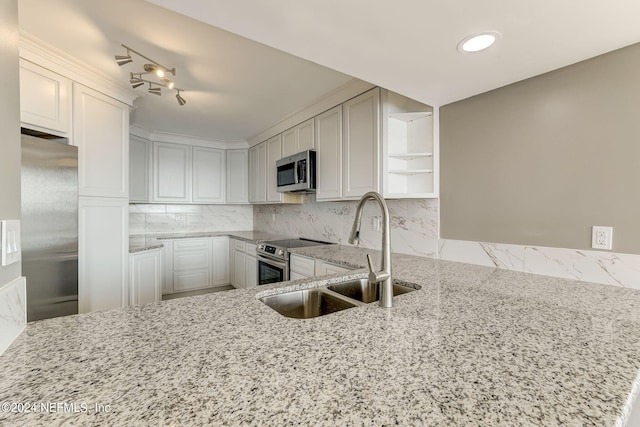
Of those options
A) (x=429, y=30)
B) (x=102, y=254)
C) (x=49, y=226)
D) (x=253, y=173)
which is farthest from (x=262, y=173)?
(x=429, y=30)

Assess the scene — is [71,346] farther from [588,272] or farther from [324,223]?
[324,223]

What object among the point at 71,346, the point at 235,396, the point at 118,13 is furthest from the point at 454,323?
the point at 118,13

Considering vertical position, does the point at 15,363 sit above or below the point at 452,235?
below

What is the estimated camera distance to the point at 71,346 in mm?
692

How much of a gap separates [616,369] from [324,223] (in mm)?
2589

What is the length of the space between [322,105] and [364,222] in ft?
3.91

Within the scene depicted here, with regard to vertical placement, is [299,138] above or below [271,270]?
above

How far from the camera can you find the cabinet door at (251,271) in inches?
129

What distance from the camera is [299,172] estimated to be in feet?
9.17

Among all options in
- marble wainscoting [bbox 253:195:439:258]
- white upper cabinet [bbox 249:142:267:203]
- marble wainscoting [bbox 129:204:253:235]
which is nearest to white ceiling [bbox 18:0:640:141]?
marble wainscoting [bbox 253:195:439:258]

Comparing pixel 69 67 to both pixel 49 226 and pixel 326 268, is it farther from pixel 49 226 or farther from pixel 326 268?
pixel 326 268

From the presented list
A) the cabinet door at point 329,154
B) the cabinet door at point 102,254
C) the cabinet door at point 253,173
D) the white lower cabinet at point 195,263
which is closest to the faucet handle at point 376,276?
the cabinet door at point 329,154

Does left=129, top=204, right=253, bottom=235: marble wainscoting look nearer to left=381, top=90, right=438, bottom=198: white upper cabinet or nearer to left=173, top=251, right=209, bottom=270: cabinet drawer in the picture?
left=173, top=251, right=209, bottom=270: cabinet drawer

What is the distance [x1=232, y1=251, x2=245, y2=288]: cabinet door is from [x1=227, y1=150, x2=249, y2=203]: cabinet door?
0.89 m
